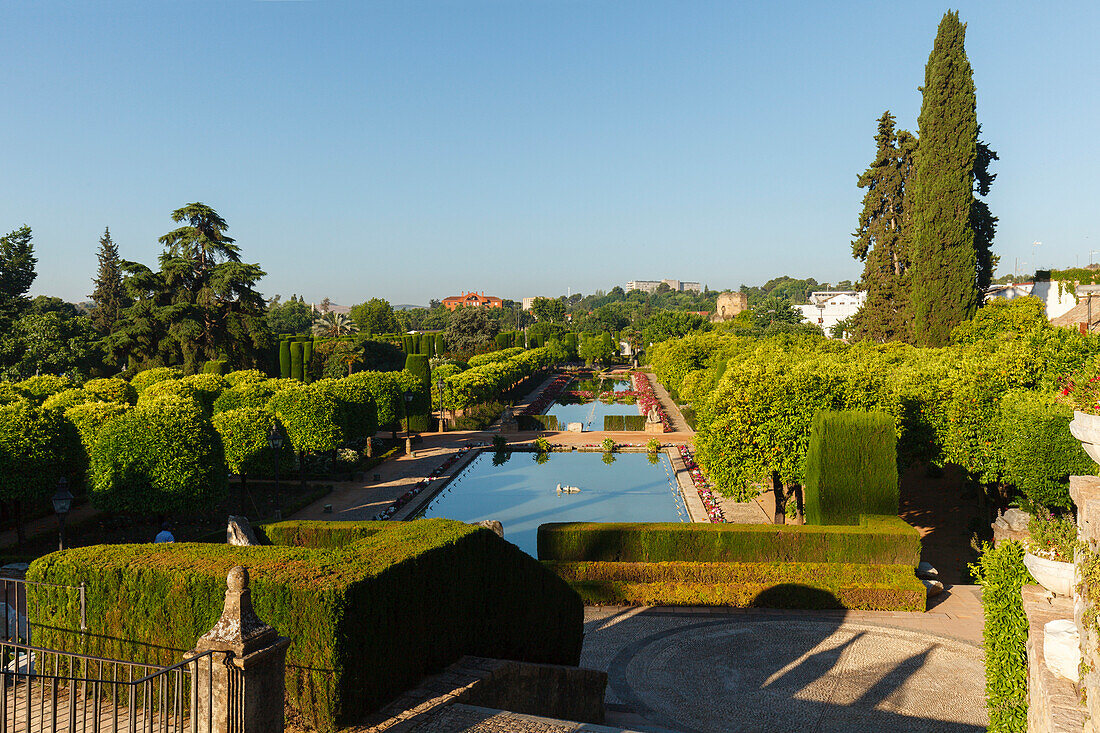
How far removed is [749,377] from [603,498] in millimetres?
8655

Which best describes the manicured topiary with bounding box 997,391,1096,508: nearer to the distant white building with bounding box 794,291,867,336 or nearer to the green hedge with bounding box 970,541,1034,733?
the green hedge with bounding box 970,541,1034,733

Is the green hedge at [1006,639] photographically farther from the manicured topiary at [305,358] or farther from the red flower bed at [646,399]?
the manicured topiary at [305,358]

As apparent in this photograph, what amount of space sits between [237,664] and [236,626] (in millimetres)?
270

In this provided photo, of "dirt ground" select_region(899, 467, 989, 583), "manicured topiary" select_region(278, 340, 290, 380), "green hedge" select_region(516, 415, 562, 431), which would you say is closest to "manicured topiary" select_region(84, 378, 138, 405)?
"green hedge" select_region(516, 415, 562, 431)

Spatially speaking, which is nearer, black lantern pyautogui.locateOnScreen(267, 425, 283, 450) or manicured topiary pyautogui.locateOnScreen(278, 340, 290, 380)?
black lantern pyautogui.locateOnScreen(267, 425, 283, 450)

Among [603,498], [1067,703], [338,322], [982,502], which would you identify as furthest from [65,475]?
[338,322]

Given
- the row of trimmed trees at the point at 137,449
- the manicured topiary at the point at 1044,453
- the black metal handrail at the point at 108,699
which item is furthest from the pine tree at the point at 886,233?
the black metal handrail at the point at 108,699

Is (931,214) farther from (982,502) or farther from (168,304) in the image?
(168,304)

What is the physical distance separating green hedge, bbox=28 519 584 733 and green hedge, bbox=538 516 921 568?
822 cm

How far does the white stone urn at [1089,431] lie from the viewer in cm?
620

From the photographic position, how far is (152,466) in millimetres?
19344

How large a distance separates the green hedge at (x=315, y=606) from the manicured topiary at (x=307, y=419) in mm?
19881

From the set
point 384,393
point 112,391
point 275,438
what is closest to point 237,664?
point 275,438

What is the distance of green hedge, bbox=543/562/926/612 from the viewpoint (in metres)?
15.0
